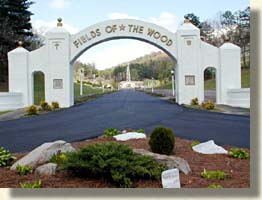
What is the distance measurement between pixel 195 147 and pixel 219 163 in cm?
88

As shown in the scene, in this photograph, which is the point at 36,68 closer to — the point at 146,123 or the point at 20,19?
the point at 20,19

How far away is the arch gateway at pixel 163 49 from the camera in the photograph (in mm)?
17391

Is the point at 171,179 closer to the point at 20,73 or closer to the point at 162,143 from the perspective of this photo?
the point at 162,143

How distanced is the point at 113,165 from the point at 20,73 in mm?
13648

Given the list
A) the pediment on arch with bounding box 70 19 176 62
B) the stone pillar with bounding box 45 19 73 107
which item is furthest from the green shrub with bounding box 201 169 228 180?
the stone pillar with bounding box 45 19 73 107

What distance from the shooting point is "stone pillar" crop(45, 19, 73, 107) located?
57.3 feet

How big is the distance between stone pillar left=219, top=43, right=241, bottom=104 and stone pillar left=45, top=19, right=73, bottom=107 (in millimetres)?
6682

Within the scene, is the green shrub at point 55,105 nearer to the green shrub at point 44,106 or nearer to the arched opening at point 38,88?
the green shrub at point 44,106

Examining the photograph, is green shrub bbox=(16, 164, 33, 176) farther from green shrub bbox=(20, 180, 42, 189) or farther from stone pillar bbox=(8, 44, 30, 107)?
stone pillar bbox=(8, 44, 30, 107)

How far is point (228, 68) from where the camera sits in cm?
1759

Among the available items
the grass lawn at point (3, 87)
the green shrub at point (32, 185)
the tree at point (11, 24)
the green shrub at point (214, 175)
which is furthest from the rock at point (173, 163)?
the grass lawn at point (3, 87)

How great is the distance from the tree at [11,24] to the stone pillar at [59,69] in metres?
2.04

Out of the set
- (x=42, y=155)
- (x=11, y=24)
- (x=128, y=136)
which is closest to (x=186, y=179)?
(x=42, y=155)

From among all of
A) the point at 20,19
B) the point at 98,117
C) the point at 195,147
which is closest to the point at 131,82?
the point at 20,19
